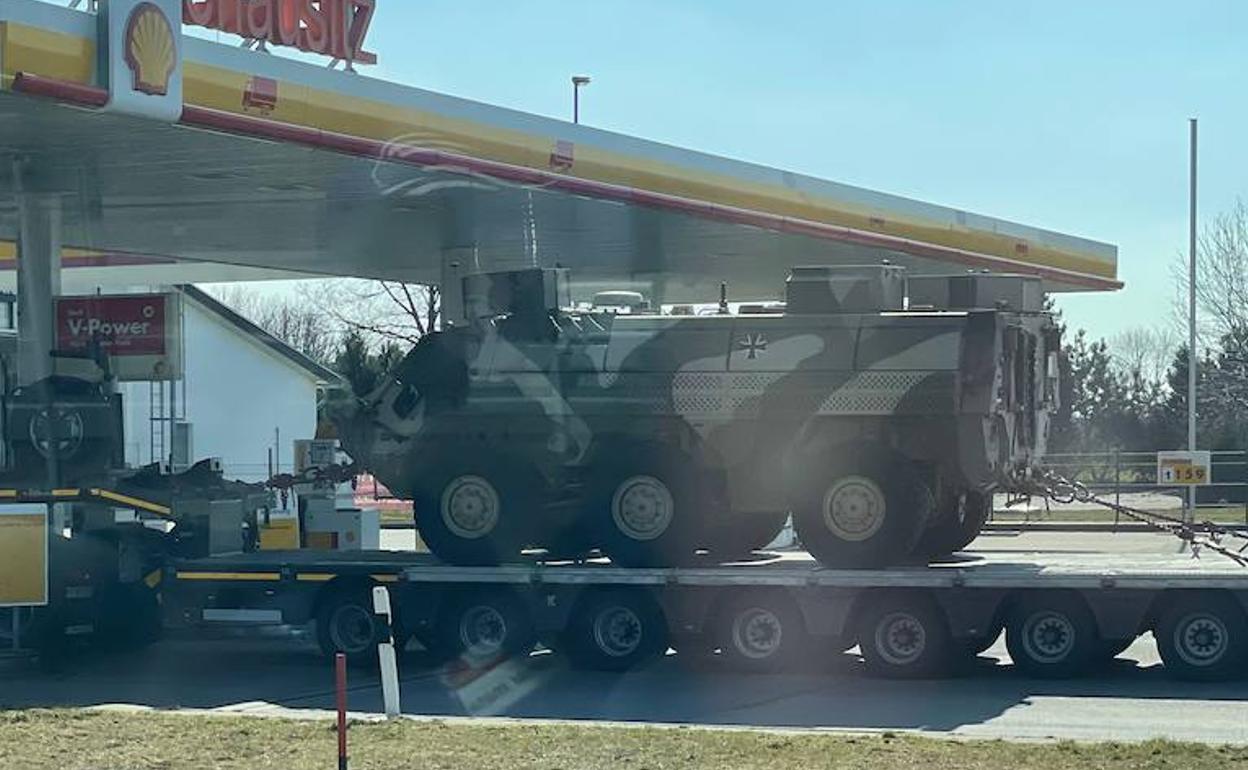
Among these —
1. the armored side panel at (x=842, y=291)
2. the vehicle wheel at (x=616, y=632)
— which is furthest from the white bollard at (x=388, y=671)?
the armored side panel at (x=842, y=291)

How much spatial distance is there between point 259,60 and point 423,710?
6543 millimetres

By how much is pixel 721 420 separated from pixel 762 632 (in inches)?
77.1

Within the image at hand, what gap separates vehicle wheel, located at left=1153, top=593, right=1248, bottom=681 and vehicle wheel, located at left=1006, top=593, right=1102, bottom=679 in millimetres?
557

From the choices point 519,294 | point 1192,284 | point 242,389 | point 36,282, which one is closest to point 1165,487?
point 1192,284

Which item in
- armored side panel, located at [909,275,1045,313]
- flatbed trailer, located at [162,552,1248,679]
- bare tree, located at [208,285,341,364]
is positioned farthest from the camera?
bare tree, located at [208,285,341,364]

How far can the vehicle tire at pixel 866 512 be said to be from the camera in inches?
668

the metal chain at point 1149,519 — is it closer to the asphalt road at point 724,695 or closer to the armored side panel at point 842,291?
the asphalt road at point 724,695

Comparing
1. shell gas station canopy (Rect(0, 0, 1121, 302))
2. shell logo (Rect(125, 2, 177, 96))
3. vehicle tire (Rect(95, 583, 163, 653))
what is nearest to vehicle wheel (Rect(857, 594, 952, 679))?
vehicle tire (Rect(95, 583, 163, 653))

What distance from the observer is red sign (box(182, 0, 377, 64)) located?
1986 cm

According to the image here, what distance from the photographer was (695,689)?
15.9 metres

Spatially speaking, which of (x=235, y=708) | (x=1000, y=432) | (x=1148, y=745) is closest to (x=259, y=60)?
(x=235, y=708)

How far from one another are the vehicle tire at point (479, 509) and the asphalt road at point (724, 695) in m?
1.13

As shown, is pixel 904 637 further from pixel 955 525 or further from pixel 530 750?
pixel 530 750

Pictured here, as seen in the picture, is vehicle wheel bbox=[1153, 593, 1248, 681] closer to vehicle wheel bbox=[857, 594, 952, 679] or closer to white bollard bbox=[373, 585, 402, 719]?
vehicle wheel bbox=[857, 594, 952, 679]
